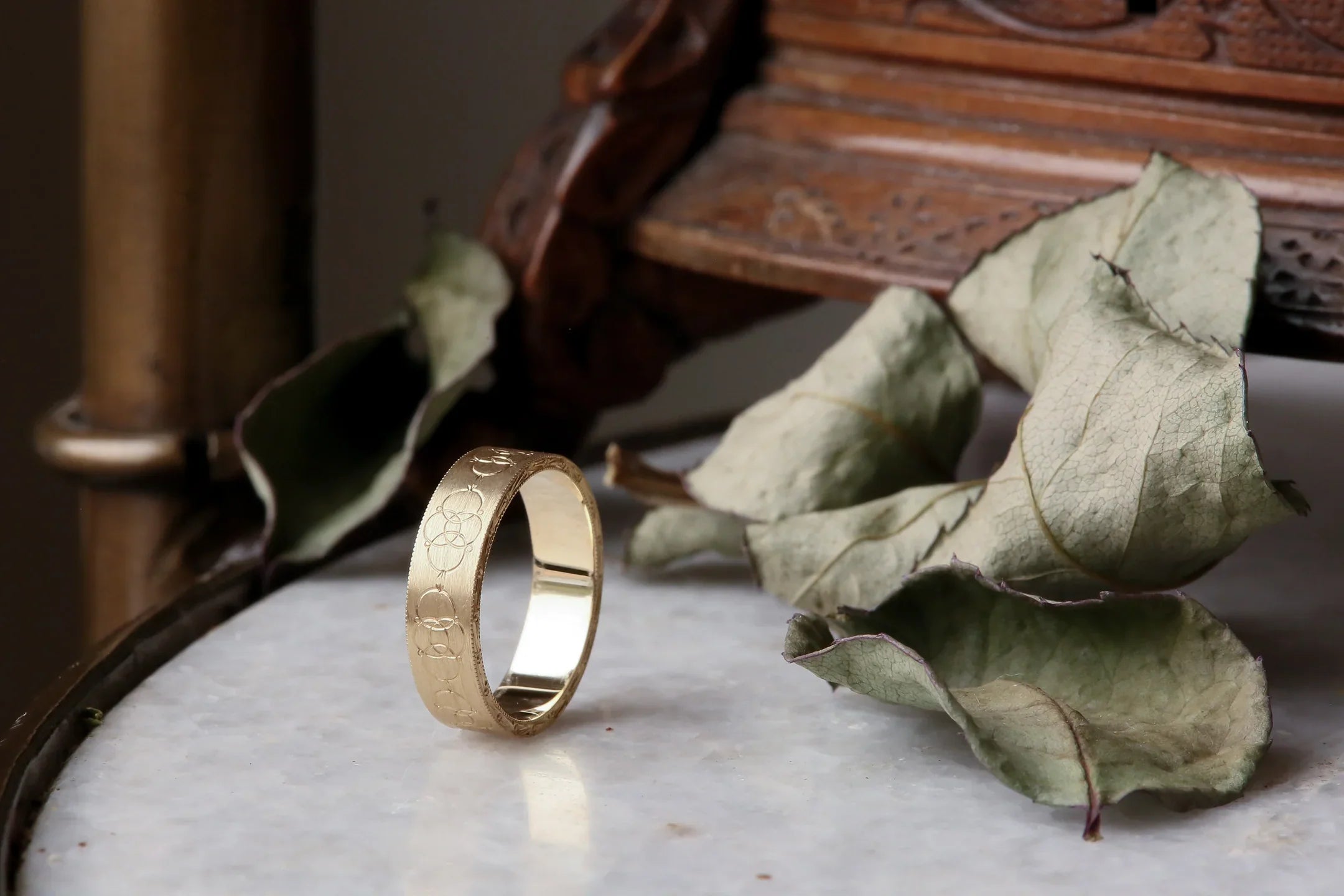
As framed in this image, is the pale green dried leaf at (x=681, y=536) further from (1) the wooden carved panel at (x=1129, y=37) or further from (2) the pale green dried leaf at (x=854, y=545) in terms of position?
(1) the wooden carved panel at (x=1129, y=37)

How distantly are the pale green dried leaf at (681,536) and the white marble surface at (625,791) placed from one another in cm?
3

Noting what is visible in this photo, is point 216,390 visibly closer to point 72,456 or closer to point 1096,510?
point 72,456

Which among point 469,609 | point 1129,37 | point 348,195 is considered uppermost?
point 1129,37

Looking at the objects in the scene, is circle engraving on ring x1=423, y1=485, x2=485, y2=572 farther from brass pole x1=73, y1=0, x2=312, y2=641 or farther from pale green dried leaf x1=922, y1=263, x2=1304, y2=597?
brass pole x1=73, y1=0, x2=312, y2=641

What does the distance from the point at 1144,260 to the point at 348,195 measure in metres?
0.74

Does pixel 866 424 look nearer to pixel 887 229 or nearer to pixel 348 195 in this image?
pixel 887 229

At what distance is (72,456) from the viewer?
618 millimetres

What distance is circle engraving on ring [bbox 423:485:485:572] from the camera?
0.40 metres

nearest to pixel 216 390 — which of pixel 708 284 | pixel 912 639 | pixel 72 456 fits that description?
pixel 72 456

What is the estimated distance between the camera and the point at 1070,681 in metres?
0.41

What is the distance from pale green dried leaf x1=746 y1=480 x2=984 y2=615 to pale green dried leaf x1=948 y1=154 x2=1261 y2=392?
0.06 metres

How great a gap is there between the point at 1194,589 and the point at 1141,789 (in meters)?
0.20

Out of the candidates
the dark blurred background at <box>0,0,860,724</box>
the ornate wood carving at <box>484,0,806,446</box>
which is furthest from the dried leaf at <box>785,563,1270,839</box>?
the dark blurred background at <box>0,0,860,724</box>

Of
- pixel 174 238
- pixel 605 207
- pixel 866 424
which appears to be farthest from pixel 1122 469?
pixel 174 238
